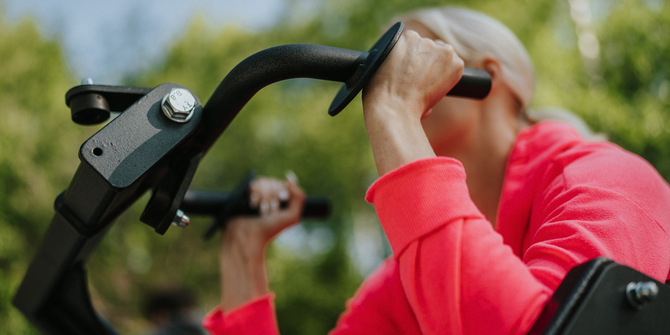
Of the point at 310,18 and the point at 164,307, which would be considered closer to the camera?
the point at 164,307

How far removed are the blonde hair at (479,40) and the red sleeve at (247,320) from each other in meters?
0.75

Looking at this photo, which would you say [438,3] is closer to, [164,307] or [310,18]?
[310,18]

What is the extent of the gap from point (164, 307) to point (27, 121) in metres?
6.30

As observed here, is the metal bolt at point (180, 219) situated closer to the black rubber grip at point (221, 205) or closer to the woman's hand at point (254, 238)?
Result: the black rubber grip at point (221, 205)

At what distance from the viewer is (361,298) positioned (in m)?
1.34

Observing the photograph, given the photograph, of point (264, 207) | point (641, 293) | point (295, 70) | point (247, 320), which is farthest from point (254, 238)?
point (641, 293)

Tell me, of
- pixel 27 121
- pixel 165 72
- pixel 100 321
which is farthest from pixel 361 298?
pixel 165 72

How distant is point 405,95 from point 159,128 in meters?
0.31

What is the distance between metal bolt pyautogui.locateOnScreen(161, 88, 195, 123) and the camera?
70 cm

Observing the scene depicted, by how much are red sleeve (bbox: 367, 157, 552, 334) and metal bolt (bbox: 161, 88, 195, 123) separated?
0.25 meters

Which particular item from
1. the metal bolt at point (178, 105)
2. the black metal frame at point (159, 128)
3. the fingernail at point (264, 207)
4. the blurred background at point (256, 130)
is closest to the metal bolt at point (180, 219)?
the black metal frame at point (159, 128)

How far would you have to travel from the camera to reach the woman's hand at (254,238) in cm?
144

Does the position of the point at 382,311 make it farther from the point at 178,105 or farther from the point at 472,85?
the point at 178,105

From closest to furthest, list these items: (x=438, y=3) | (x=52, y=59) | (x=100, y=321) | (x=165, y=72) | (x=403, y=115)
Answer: (x=403, y=115), (x=100, y=321), (x=438, y=3), (x=52, y=59), (x=165, y=72)
